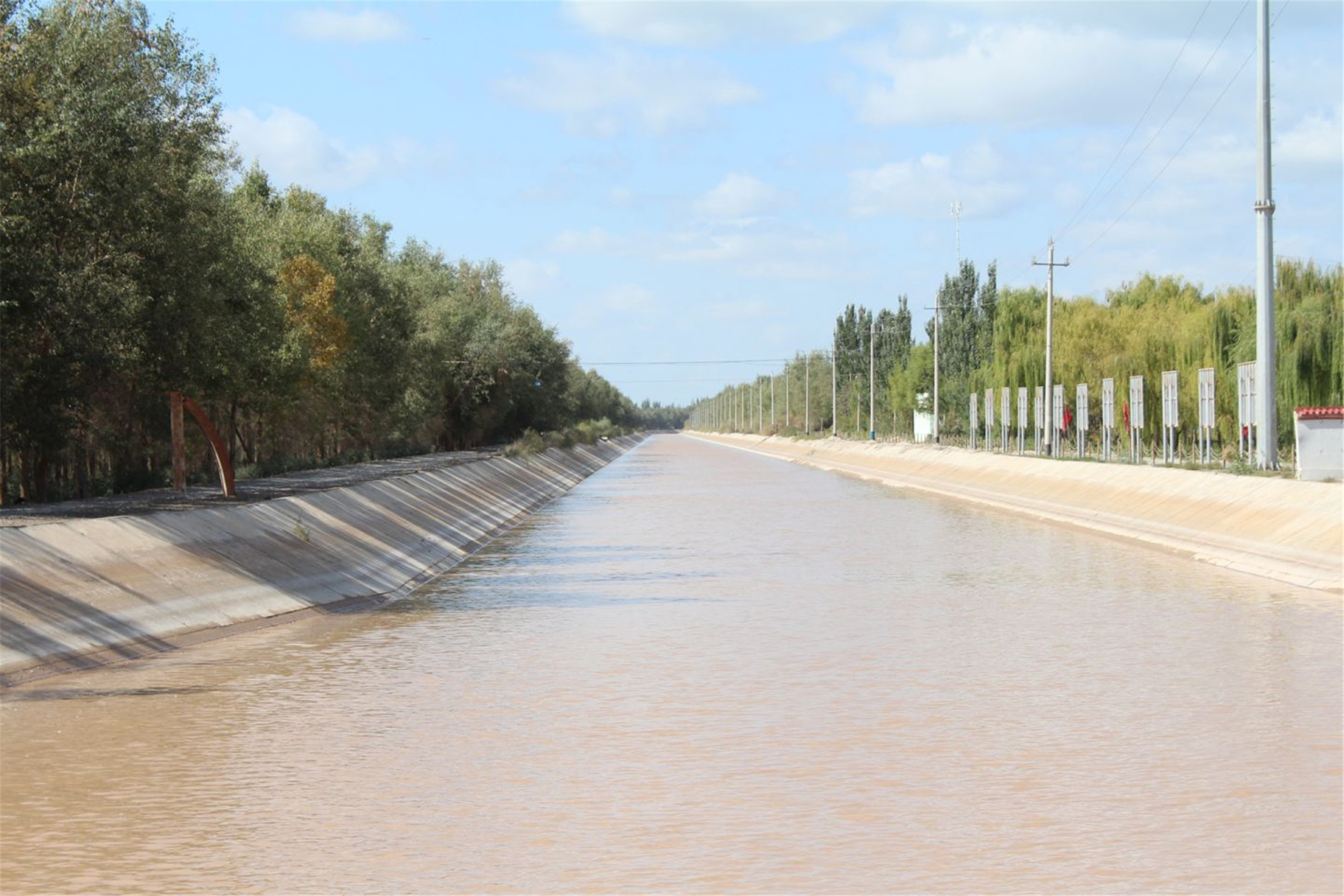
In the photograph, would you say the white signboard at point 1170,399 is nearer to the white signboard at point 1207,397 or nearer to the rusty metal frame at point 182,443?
the white signboard at point 1207,397

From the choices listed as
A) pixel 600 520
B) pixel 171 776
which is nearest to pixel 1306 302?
pixel 600 520

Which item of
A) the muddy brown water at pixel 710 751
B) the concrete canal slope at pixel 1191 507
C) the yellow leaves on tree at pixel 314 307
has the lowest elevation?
the muddy brown water at pixel 710 751

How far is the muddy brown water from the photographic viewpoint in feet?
25.8

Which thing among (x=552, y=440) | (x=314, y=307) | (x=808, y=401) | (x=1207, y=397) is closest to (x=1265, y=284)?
(x=1207, y=397)

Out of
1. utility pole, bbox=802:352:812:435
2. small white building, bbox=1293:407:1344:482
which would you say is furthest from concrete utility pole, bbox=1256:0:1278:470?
utility pole, bbox=802:352:812:435

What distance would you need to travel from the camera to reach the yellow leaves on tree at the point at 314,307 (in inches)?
1832

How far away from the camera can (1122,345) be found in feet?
260

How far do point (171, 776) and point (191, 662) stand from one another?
5385 millimetres

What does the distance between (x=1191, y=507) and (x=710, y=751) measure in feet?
76.0

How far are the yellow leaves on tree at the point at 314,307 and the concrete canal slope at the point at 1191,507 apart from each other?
21.3 metres

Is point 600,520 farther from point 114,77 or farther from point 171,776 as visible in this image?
point 171,776

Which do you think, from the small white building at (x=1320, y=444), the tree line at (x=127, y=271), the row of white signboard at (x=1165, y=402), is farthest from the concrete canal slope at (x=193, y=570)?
the row of white signboard at (x=1165, y=402)

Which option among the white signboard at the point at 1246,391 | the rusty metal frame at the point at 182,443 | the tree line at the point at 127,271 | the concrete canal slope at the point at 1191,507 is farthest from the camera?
the white signboard at the point at 1246,391

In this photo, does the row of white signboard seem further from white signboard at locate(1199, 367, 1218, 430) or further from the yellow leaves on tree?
the yellow leaves on tree
